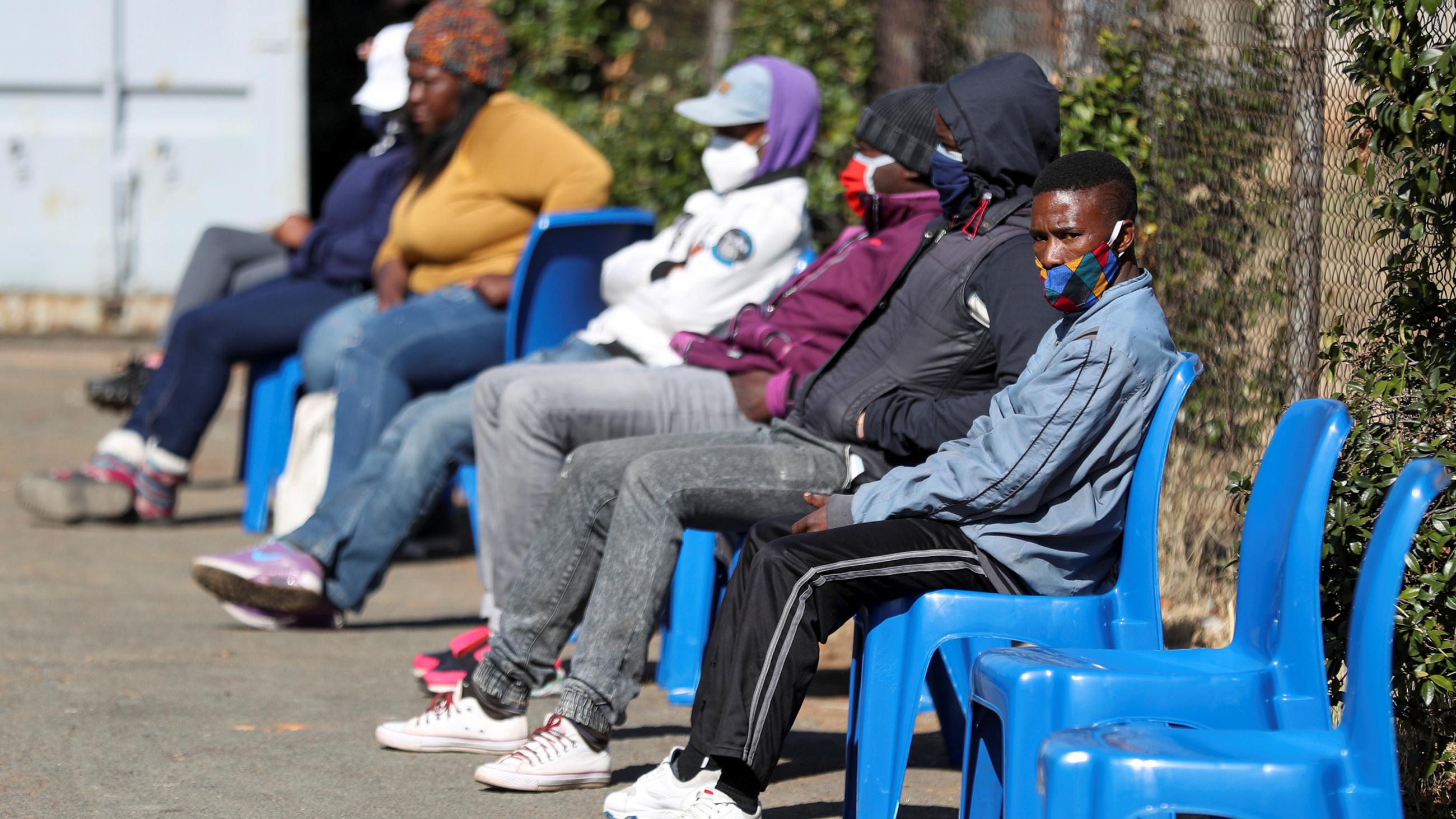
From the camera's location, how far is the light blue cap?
175 inches

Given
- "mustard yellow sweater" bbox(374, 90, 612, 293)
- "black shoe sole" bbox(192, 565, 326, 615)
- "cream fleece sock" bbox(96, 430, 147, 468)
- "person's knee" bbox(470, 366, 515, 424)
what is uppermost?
"mustard yellow sweater" bbox(374, 90, 612, 293)

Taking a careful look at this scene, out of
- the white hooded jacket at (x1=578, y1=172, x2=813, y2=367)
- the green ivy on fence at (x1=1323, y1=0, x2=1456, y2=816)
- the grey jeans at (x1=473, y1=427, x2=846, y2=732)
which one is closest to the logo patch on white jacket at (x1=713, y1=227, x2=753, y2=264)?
the white hooded jacket at (x1=578, y1=172, x2=813, y2=367)

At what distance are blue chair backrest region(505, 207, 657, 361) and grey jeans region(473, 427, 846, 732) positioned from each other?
4.56ft

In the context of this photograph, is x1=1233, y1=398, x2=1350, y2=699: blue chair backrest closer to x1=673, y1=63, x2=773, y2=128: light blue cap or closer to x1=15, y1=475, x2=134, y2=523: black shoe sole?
x1=673, y1=63, x2=773, y2=128: light blue cap

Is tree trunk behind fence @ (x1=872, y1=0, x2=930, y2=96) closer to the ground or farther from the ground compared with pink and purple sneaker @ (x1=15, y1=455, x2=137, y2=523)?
farther from the ground

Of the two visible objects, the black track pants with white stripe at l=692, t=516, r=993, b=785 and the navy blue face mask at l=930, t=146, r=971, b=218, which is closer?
the black track pants with white stripe at l=692, t=516, r=993, b=785

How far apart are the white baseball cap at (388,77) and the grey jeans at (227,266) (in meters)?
0.92

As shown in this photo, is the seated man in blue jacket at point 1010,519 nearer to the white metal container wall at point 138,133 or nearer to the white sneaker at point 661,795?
the white sneaker at point 661,795

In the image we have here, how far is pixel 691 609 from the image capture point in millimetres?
4098

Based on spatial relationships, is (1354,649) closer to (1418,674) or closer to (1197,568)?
(1418,674)

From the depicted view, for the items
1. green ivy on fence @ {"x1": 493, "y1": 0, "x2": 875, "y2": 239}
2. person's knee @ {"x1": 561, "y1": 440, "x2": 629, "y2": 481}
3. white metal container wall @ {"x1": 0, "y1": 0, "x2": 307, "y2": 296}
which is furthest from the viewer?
white metal container wall @ {"x1": 0, "y1": 0, "x2": 307, "y2": 296}

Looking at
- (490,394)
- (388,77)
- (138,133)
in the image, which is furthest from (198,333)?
(138,133)

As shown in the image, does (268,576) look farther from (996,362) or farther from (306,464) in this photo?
(996,362)

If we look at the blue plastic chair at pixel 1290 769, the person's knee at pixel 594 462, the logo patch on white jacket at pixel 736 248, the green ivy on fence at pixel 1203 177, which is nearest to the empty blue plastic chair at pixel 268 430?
the logo patch on white jacket at pixel 736 248
